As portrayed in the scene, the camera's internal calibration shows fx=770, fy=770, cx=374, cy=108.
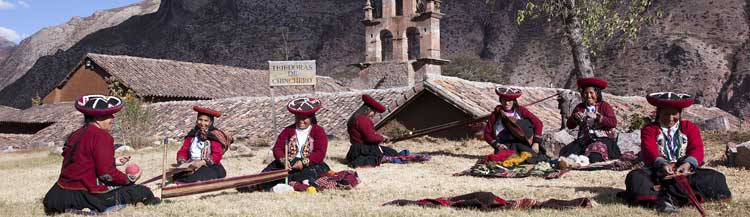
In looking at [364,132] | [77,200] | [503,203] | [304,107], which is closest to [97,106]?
[77,200]

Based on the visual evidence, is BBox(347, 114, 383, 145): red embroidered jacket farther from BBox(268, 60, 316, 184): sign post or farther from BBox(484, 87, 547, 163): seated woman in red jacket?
BBox(268, 60, 316, 184): sign post

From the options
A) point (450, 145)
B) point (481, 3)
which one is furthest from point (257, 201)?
point (481, 3)

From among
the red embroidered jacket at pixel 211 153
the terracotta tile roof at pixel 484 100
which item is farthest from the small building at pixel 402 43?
the red embroidered jacket at pixel 211 153

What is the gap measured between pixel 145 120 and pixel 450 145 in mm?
10131

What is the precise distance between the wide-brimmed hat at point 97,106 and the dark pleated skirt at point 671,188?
204 inches

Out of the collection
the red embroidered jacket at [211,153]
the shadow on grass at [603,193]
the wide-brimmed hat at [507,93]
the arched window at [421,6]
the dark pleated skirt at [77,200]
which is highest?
the arched window at [421,6]

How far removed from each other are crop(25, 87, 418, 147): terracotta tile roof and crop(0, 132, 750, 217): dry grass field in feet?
27.9

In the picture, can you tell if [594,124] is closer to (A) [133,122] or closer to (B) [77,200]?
(B) [77,200]

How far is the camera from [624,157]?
11492 millimetres

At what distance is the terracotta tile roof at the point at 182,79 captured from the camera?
105 ft

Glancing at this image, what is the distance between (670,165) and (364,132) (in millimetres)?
6293

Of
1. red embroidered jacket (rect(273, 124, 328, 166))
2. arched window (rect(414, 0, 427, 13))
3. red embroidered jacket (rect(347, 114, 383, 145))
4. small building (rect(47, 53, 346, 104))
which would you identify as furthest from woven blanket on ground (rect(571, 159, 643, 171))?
arched window (rect(414, 0, 427, 13))

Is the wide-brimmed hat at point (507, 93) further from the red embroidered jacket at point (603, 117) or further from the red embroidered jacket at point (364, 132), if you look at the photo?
the red embroidered jacket at point (364, 132)

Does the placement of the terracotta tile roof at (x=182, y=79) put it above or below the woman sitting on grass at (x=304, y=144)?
above
